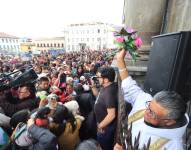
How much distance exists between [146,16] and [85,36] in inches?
2582

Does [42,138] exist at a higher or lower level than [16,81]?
lower

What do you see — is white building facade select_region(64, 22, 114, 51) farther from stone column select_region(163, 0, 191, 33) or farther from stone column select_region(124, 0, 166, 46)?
stone column select_region(163, 0, 191, 33)

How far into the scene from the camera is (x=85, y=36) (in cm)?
6750

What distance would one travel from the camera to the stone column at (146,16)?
339 cm

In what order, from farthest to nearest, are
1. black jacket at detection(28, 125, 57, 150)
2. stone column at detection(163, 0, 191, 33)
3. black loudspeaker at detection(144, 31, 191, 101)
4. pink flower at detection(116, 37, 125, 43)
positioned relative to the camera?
stone column at detection(163, 0, 191, 33) → pink flower at detection(116, 37, 125, 43) → black jacket at detection(28, 125, 57, 150) → black loudspeaker at detection(144, 31, 191, 101)

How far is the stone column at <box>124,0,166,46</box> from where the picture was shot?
3395 millimetres

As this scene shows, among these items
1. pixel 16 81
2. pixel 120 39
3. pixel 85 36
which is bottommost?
pixel 16 81

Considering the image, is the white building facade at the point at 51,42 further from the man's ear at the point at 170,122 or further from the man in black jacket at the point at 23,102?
the man's ear at the point at 170,122

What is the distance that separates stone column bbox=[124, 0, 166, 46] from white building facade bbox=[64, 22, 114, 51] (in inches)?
2280

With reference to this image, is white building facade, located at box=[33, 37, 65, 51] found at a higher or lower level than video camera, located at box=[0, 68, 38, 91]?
lower

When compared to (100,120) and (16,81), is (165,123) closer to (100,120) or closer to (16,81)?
(100,120)

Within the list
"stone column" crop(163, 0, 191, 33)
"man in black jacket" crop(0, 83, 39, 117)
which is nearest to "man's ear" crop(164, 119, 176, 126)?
"stone column" crop(163, 0, 191, 33)

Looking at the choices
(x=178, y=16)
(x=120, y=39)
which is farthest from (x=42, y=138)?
(x=178, y=16)

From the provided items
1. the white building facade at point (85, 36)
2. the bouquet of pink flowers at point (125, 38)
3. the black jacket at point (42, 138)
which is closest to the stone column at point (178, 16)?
the bouquet of pink flowers at point (125, 38)
